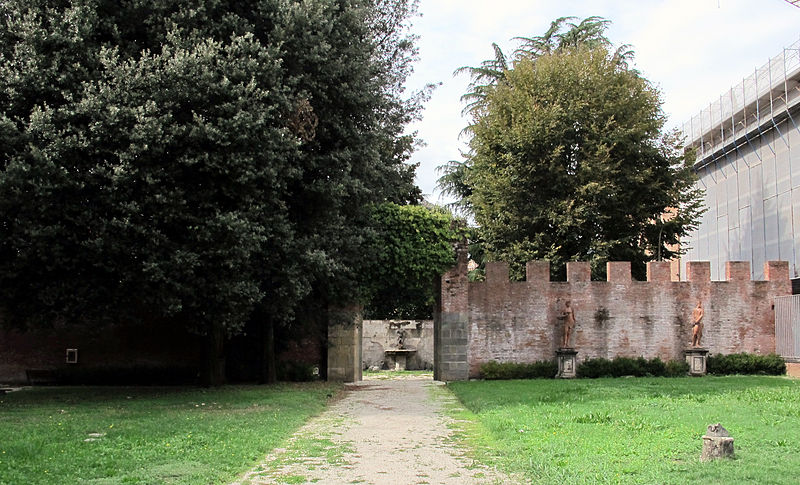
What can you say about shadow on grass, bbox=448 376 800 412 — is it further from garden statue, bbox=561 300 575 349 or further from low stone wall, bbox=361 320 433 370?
low stone wall, bbox=361 320 433 370

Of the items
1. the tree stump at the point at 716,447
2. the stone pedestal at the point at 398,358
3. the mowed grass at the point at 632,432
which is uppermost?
the tree stump at the point at 716,447

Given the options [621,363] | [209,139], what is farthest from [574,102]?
[209,139]

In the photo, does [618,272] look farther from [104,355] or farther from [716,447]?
[716,447]

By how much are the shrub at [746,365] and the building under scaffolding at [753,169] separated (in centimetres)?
773

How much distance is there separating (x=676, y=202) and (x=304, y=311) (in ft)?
48.5

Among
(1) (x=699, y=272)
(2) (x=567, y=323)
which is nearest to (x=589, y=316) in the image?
(2) (x=567, y=323)

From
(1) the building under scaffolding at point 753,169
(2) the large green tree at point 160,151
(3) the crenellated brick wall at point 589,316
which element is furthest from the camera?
(1) the building under scaffolding at point 753,169

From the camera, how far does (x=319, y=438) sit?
10.0 meters

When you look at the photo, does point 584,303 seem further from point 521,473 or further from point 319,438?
point 521,473

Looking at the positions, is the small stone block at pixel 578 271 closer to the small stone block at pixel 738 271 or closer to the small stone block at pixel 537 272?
the small stone block at pixel 537 272

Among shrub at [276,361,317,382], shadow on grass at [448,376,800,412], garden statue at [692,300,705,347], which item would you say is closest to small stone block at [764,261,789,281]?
garden statue at [692,300,705,347]

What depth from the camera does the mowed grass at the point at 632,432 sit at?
684 cm

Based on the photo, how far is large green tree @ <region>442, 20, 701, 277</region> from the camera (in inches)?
1040

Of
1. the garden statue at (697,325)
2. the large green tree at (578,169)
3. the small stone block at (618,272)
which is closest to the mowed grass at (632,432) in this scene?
the garden statue at (697,325)
